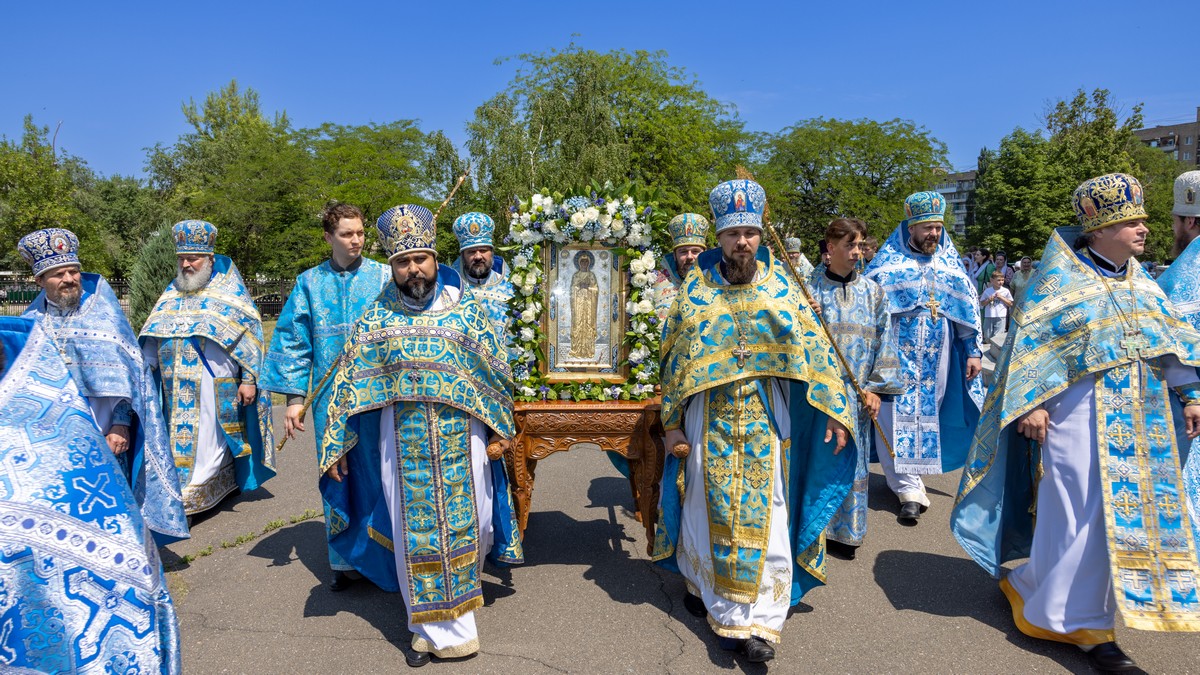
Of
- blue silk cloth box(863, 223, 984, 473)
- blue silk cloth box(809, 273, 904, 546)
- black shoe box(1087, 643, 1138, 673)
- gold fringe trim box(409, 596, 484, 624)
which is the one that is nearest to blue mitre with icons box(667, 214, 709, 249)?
blue silk cloth box(863, 223, 984, 473)

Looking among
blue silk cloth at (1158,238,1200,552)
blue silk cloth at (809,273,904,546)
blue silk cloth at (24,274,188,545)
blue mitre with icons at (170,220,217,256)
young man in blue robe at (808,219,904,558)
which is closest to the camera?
blue silk cloth at (1158,238,1200,552)

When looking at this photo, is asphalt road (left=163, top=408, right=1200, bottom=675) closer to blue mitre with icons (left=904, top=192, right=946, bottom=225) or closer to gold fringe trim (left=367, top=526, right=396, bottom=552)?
gold fringe trim (left=367, top=526, right=396, bottom=552)

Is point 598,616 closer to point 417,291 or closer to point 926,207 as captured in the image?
point 417,291

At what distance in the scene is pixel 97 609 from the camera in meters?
1.90

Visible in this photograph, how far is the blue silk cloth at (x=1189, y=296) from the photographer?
14.6 ft

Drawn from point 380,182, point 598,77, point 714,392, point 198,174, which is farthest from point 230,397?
point 198,174

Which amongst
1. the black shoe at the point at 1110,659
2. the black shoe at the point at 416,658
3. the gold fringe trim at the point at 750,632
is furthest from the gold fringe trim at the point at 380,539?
the black shoe at the point at 1110,659

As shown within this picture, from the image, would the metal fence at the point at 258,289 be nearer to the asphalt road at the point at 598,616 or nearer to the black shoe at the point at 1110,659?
the asphalt road at the point at 598,616

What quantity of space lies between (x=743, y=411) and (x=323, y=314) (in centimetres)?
289

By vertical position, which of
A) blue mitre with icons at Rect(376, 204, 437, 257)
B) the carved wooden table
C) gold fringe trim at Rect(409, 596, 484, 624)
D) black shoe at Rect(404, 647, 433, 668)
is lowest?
black shoe at Rect(404, 647, 433, 668)

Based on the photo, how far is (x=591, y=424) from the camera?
479 centimetres

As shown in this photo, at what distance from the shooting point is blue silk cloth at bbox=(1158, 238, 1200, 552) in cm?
446

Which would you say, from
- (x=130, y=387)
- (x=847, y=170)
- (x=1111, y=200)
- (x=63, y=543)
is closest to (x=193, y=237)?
(x=130, y=387)

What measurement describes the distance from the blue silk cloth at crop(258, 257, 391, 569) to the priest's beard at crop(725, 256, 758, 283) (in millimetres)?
2468
